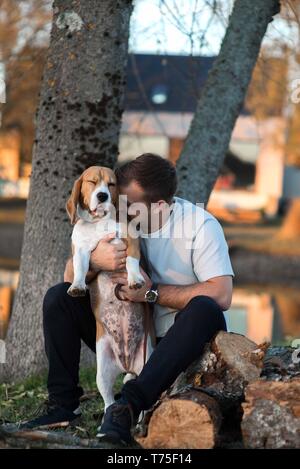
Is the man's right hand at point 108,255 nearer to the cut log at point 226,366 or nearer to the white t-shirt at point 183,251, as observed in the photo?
the white t-shirt at point 183,251

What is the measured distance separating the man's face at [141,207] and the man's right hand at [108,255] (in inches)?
6.4

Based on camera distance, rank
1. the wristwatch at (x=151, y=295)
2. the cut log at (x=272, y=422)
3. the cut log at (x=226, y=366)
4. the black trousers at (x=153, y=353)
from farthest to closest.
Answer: the wristwatch at (x=151, y=295)
the cut log at (x=226, y=366)
the black trousers at (x=153, y=353)
the cut log at (x=272, y=422)

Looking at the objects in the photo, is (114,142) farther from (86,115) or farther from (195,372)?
(195,372)

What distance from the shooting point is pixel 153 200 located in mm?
4699

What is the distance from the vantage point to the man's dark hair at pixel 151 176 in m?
4.68

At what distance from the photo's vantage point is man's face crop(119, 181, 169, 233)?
4707 mm

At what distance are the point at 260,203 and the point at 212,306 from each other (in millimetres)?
29662

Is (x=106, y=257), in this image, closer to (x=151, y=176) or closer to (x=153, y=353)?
(x=151, y=176)

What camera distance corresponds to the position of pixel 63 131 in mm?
6320

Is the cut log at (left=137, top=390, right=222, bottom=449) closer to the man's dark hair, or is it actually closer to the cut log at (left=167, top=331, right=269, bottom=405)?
the cut log at (left=167, top=331, right=269, bottom=405)

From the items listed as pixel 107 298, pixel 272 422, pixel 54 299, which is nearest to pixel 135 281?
pixel 107 298

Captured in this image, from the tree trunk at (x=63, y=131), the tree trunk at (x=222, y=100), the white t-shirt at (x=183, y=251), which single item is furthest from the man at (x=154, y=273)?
the tree trunk at (x=222, y=100)

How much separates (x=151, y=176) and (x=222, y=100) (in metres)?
2.44

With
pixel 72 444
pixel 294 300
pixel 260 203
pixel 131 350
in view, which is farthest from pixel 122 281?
pixel 260 203
